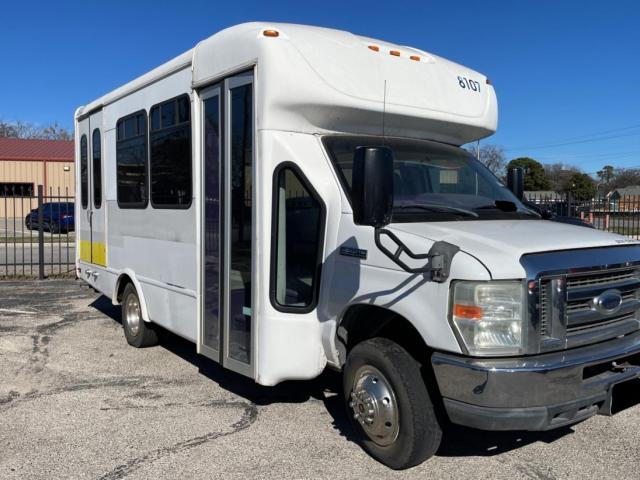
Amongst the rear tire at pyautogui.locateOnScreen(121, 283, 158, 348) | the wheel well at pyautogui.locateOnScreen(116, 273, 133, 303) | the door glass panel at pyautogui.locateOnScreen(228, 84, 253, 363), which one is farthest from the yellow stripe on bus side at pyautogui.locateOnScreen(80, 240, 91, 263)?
the door glass panel at pyautogui.locateOnScreen(228, 84, 253, 363)

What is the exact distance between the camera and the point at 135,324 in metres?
7.07

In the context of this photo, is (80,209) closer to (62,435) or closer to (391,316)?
(62,435)

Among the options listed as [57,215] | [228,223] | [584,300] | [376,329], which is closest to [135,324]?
[228,223]

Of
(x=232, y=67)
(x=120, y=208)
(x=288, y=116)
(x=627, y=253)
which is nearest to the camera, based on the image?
(x=627, y=253)

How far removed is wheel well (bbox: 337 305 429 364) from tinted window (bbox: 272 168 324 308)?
35 centimetres

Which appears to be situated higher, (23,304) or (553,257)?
(553,257)

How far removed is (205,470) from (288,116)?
2467mm

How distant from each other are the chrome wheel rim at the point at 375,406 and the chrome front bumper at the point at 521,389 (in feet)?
1.49

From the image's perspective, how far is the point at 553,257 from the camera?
3449 mm

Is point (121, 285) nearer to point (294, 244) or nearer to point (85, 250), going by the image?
point (85, 250)

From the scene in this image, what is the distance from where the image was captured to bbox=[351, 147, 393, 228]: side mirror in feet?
11.3

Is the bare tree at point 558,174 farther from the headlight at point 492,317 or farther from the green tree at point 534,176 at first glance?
the headlight at point 492,317

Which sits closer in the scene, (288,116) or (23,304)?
(288,116)

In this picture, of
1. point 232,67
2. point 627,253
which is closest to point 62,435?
point 232,67
